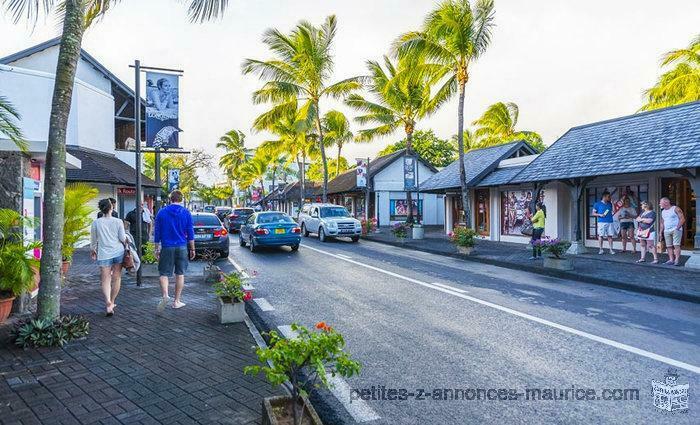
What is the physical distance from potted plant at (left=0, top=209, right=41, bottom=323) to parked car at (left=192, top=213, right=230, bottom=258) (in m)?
7.86

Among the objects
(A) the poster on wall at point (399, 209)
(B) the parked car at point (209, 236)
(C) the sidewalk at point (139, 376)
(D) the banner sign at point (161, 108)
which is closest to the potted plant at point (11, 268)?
(C) the sidewalk at point (139, 376)

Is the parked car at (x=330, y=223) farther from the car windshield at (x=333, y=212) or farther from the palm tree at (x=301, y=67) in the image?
the palm tree at (x=301, y=67)

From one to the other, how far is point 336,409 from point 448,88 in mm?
16576

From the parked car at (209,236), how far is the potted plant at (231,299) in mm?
7849

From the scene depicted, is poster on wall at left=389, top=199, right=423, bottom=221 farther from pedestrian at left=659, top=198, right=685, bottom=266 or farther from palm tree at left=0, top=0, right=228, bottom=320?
palm tree at left=0, top=0, right=228, bottom=320

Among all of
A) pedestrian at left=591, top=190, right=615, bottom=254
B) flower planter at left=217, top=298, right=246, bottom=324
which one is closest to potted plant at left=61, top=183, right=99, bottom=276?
flower planter at left=217, top=298, right=246, bottom=324

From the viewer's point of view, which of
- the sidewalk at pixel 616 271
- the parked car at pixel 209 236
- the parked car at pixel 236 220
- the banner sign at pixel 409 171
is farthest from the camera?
the parked car at pixel 236 220

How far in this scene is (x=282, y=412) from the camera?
3.44m

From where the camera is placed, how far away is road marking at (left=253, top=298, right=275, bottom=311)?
306 inches

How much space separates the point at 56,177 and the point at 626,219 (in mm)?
15235

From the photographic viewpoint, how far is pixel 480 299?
848 cm

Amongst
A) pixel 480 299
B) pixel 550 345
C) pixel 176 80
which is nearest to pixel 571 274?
pixel 480 299

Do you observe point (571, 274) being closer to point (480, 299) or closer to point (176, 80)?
point (480, 299)

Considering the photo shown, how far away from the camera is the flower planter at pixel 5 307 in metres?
6.18
